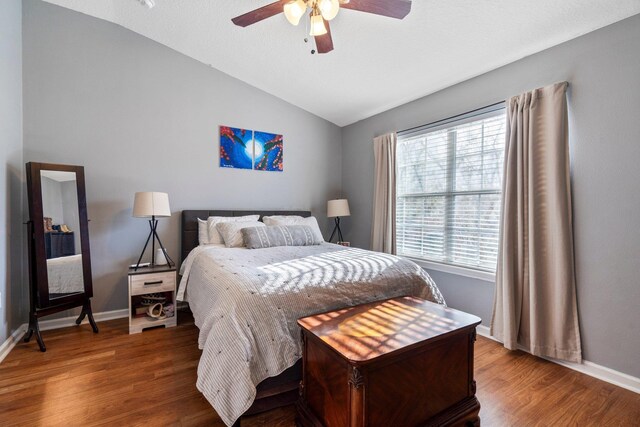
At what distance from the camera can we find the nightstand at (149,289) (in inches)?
107

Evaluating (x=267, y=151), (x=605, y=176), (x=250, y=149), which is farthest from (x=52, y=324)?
(x=605, y=176)

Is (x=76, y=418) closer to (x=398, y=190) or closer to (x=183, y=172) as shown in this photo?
(x=183, y=172)

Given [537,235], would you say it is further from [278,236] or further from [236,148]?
[236,148]

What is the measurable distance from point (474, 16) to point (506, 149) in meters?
1.08

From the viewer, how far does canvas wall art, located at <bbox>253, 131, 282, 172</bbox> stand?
3.84 meters

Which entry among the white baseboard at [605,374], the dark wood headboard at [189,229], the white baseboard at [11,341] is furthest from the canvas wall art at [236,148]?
the white baseboard at [605,374]

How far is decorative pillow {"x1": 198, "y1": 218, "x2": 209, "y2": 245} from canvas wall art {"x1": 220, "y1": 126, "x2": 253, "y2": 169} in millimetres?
800

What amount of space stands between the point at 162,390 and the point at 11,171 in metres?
2.34

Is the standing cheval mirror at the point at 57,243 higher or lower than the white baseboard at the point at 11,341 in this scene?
higher

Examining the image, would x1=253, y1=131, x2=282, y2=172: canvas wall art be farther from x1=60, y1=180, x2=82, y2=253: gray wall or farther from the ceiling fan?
the ceiling fan

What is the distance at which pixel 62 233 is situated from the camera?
8.61 ft

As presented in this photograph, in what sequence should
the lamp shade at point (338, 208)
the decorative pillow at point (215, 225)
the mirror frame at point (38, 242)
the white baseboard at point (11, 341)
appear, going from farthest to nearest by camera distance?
the lamp shade at point (338, 208), the decorative pillow at point (215, 225), the mirror frame at point (38, 242), the white baseboard at point (11, 341)

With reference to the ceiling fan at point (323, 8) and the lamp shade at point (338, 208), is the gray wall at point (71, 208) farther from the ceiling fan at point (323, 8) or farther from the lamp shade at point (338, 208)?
the lamp shade at point (338, 208)

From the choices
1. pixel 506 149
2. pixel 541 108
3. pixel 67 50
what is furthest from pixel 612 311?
pixel 67 50
